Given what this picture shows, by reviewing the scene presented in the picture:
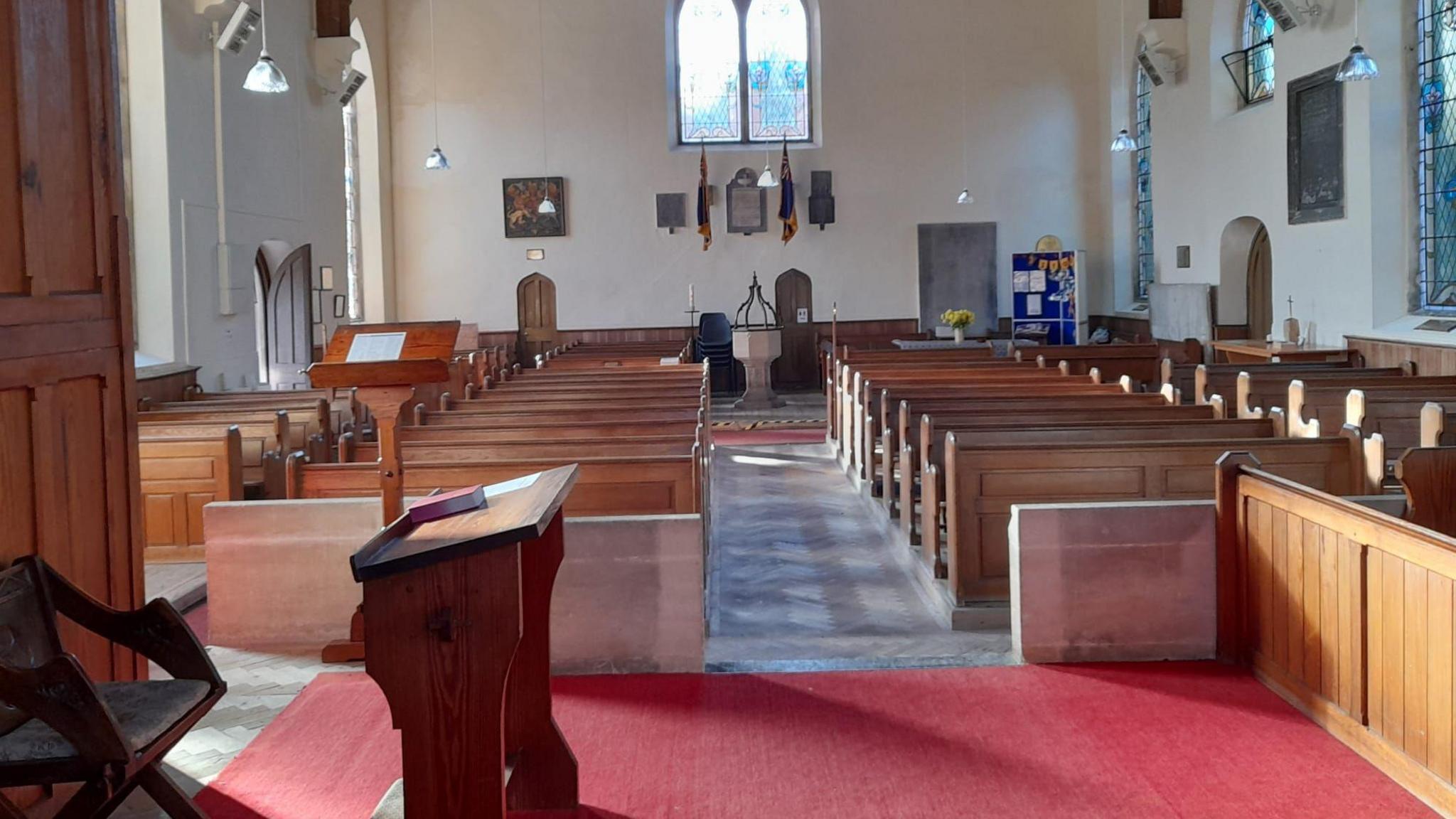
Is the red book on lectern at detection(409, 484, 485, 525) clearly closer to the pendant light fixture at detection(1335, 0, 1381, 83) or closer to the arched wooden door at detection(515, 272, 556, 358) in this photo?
the pendant light fixture at detection(1335, 0, 1381, 83)

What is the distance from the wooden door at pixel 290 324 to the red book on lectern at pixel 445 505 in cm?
1083

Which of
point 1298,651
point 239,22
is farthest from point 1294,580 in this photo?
point 239,22

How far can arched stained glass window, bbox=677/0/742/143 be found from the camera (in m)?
16.9

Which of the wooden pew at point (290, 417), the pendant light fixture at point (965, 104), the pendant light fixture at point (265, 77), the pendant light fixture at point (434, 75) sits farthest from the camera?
the pendant light fixture at point (965, 104)

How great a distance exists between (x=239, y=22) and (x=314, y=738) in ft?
29.7

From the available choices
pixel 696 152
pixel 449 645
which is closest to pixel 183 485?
pixel 449 645

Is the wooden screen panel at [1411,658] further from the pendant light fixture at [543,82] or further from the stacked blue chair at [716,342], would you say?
the pendant light fixture at [543,82]

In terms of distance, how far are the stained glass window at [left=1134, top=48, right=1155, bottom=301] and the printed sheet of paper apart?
13.3m

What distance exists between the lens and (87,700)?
2348mm

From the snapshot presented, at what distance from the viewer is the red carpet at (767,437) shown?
1166 centimetres

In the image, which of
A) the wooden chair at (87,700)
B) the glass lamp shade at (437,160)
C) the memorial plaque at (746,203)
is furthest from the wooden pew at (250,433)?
the memorial plaque at (746,203)

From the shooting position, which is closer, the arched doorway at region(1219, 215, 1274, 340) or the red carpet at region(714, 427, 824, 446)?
the red carpet at region(714, 427, 824, 446)

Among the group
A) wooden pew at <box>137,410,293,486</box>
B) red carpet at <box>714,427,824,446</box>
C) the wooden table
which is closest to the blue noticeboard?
the wooden table

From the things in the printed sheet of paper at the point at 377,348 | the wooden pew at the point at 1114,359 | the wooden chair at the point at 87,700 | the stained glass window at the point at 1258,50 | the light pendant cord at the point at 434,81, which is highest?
the light pendant cord at the point at 434,81
